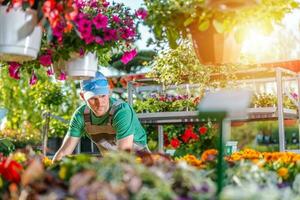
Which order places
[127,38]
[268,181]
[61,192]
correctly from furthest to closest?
[127,38]
[268,181]
[61,192]

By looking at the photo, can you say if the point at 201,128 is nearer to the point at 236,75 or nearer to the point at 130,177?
the point at 236,75

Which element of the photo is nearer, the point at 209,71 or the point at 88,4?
the point at 88,4

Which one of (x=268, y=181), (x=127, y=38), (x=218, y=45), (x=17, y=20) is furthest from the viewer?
(x=127, y=38)

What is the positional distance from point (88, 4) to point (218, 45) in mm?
735

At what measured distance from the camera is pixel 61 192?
154cm

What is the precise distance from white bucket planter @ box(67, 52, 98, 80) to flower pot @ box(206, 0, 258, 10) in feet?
2.79

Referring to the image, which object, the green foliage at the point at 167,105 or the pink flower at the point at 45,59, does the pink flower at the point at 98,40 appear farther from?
the green foliage at the point at 167,105

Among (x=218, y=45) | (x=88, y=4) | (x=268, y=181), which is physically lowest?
(x=268, y=181)

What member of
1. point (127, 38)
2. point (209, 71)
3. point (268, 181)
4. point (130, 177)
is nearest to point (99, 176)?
point (130, 177)

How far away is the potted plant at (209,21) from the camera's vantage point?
6.93ft

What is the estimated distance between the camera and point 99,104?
3.74m

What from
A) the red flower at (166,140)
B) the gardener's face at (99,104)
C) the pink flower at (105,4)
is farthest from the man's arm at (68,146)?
the red flower at (166,140)

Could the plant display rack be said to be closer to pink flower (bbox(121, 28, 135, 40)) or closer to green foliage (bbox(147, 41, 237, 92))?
green foliage (bbox(147, 41, 237, 92))

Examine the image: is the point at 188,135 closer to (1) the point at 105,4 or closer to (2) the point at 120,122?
(2) the point at 120,122
